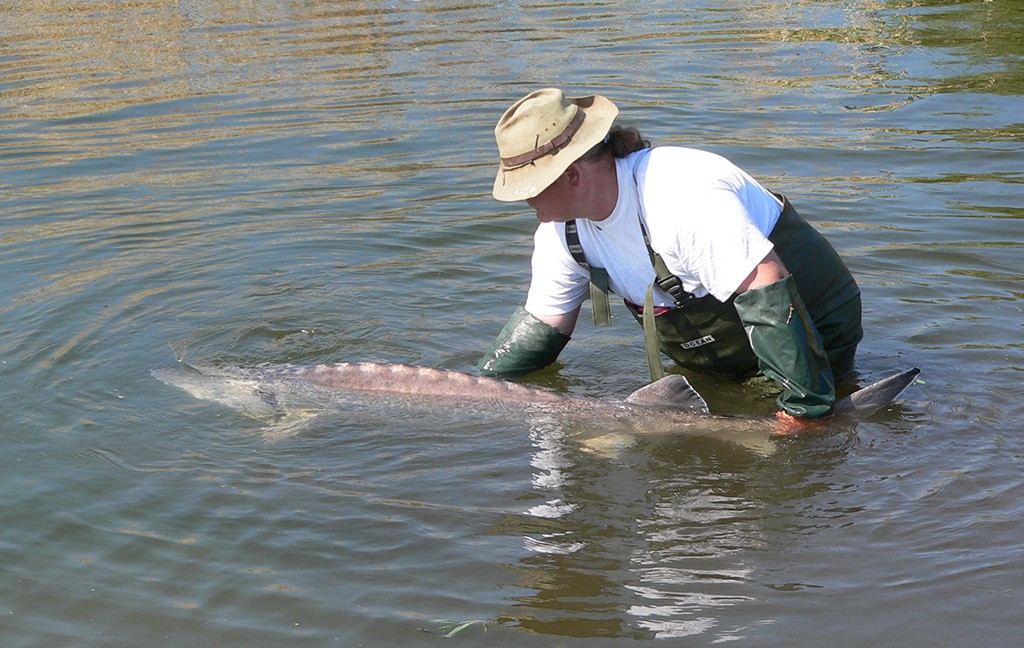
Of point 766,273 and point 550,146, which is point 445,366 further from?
point 766,273

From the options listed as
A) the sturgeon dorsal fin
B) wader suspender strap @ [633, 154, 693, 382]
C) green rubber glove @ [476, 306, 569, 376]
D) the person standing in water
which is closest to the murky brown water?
the sturgeon dorsal fin

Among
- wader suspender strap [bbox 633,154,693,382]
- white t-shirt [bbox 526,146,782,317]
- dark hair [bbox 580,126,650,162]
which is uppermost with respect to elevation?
dark hair [bbox 580,126,650,162]

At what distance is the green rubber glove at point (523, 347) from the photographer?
6266mm

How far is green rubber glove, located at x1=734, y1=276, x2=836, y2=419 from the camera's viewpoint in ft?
17.2

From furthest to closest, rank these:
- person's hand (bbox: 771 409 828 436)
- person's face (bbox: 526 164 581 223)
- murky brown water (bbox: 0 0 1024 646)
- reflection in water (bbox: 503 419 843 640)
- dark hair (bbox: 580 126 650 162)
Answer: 1. person's hand (bbox: 771 409 828 436)
2. dark hair (bbox: 580 126 650 162)
3. person's face (bbox: 526 164 581 223)
4. murky brown water (bbox: 0 0 1024 646)
5. reflection in water (bbox: 503 419 843 640)

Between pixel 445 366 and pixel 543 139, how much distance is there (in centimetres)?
248

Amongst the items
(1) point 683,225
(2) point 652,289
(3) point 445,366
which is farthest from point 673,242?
(3) point 445,366

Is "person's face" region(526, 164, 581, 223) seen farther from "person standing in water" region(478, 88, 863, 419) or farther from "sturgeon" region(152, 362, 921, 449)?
"sturgeon" region(152, 362, 921, 449)

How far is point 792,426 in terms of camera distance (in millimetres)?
5965

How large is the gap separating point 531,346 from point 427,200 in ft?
13.7

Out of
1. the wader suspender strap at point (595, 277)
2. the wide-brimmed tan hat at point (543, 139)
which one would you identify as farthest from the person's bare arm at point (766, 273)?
the wide-brimmed tan hat at point (543, 139)

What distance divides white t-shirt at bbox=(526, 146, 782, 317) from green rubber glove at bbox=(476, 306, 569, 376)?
55cm

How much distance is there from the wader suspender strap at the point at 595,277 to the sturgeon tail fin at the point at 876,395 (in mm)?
1283

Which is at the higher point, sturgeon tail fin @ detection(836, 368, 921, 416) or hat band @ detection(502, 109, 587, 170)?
hat band @ detection(502, 109, 587, 170)
